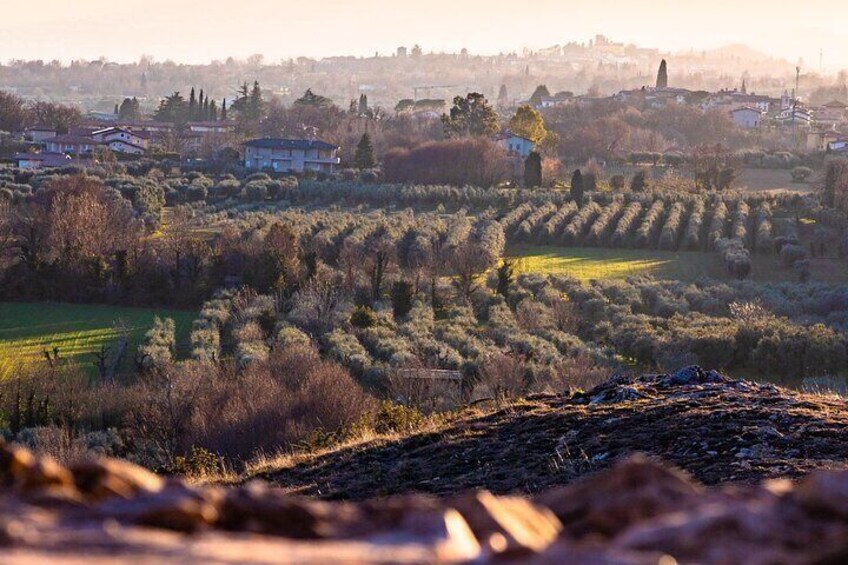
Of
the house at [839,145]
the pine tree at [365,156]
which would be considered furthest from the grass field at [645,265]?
the house at [839,145]

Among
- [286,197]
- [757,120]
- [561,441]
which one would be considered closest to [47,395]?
[561,441]

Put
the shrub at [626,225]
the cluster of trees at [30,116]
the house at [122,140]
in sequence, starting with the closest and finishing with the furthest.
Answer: the shrub at [626,225] < the house at [122,140] < the cluster of trees at [30,116]

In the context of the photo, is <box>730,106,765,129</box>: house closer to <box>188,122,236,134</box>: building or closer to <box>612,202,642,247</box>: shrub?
<box>188,122,236,134</box>: building

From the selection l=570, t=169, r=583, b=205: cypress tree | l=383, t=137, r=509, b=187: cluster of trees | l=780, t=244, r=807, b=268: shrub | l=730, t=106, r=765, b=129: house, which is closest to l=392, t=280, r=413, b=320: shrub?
l=780, t=244, r=807, b=268: shrub

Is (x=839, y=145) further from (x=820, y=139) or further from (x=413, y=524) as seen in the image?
(x=413, y=524)

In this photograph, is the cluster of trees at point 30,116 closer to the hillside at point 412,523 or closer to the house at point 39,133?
the house at point 39,133
